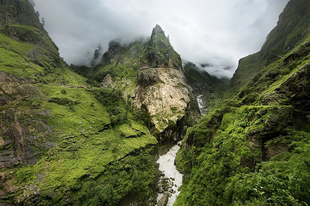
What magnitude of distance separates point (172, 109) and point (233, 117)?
44677mm

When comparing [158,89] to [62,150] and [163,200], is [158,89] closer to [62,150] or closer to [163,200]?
[62,150]

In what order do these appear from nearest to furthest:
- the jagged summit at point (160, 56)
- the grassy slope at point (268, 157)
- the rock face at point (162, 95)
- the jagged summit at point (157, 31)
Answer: the grassy slope at point (268, 157) → the rock face at point (162, 95) → the jagged summit at point (160, 56) → the jagged summit at point (157, 31)

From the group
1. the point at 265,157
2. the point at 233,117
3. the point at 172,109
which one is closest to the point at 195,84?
the point at 172,109

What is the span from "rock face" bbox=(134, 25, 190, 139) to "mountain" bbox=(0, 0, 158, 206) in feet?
69.5

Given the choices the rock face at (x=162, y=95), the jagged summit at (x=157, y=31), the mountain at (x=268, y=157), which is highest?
the jagged summit at (x=157, y=31)

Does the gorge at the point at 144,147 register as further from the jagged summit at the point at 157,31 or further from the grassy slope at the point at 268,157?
the jagged summit at the point at 157,31

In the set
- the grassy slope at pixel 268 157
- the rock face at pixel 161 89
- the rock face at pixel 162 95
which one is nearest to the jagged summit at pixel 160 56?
the rock face at pixel 161 89

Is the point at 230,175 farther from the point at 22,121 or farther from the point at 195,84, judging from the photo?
the point at 195,84

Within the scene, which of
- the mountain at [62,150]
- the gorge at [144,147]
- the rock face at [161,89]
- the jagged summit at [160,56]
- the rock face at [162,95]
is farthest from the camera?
the jagged summit at [160,56]

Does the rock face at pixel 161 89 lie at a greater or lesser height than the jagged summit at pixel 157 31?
lesser

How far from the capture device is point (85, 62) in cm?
17675

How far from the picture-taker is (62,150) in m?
27.2

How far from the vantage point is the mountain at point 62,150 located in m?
21.4

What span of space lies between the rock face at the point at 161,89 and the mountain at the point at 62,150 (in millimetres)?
21181
